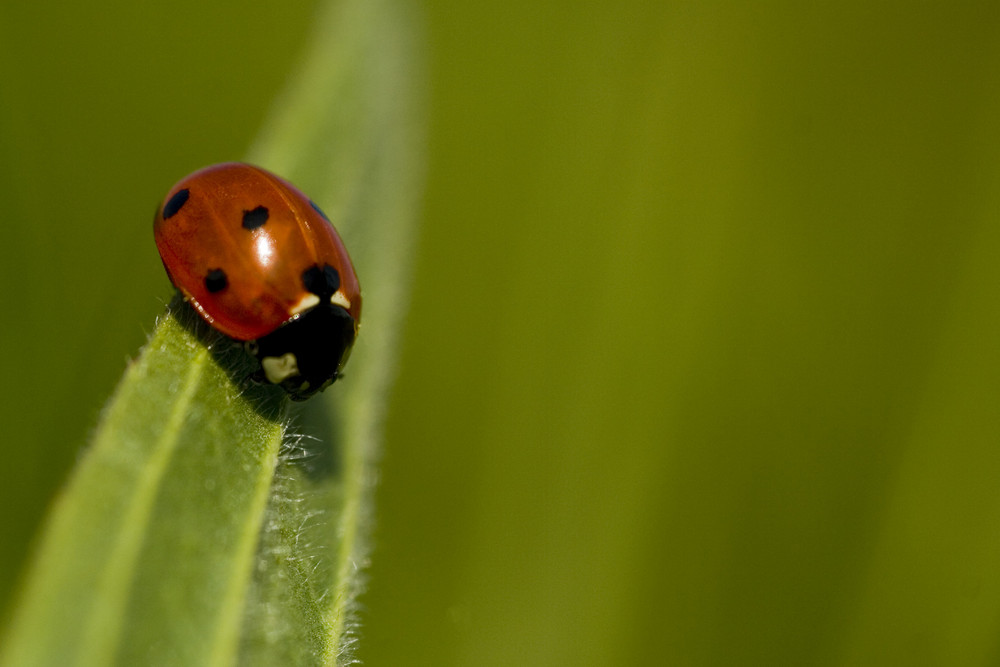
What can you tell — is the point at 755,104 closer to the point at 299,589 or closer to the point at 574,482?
the point at 574,482

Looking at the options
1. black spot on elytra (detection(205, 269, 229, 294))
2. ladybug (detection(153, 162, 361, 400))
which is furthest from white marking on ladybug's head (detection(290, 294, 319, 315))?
black spot on elytra (detection(205, 269, 229, 294))

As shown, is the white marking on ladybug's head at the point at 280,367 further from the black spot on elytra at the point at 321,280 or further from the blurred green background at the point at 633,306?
the blurred green background at the point at 633,306

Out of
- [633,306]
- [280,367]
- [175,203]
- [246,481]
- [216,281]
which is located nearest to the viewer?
[246,481]

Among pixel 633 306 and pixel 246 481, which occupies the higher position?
pixel 246 481

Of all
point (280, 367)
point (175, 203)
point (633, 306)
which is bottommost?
point (633, 306)

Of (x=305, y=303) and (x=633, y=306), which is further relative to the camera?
(x=633, y=306)

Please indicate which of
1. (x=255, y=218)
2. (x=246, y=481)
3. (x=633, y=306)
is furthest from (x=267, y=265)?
(x=633, y=306)

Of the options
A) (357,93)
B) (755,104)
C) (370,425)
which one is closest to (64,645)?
(370,425)

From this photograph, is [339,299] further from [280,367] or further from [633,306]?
[633,306]

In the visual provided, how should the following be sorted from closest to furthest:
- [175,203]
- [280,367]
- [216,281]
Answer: [280,367] → [216,281] → [175,203]
